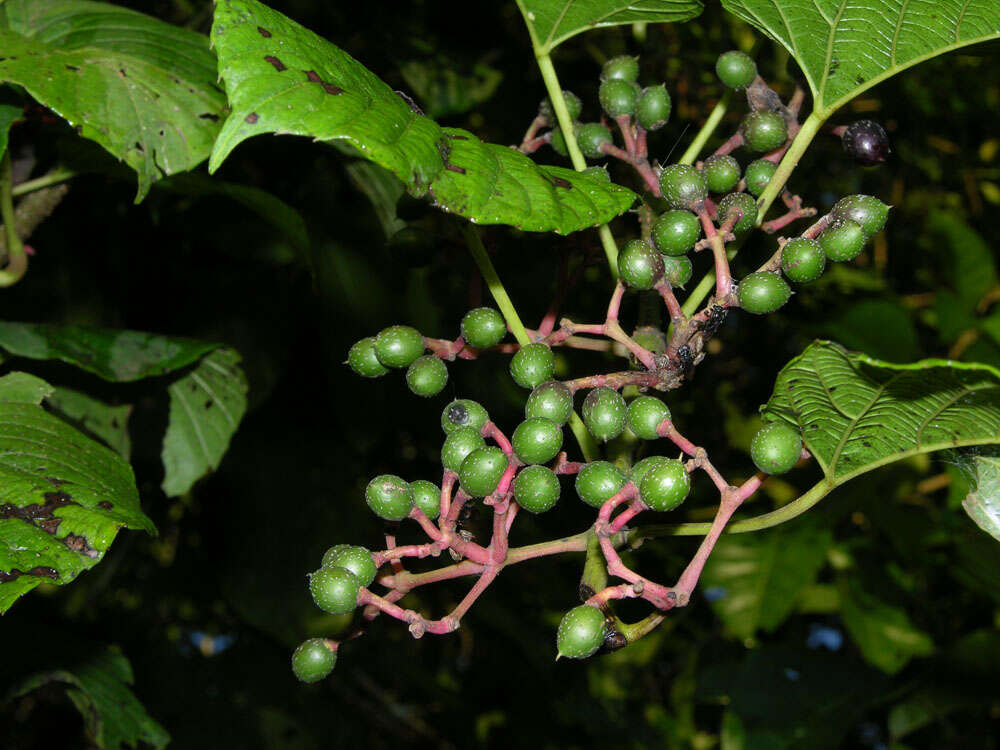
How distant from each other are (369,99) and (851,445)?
1.92 ft

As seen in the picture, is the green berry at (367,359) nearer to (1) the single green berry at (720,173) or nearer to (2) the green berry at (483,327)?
(2) the green berry at (483,327)

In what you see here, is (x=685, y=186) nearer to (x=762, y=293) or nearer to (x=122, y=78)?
(x=762, y=293)

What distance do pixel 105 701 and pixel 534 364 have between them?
1.10 meters

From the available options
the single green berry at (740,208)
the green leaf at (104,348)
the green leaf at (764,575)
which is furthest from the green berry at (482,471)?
the green leaf at (764,575)

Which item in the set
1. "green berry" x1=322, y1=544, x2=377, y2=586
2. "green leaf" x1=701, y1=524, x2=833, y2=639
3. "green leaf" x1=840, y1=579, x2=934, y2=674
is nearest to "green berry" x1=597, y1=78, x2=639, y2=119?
"green berry" x1=322, y1=544, x2=377, y2=586

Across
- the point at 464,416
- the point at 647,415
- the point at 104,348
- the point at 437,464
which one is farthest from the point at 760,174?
the point at 437,464

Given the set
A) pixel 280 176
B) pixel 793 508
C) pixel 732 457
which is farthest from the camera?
pixel 732 457

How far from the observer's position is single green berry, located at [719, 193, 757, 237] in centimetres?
92

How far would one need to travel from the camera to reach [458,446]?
86cm

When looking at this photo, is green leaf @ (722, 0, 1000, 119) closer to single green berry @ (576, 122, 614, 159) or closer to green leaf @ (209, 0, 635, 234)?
single green berry @ (576, 122, 614, 159)

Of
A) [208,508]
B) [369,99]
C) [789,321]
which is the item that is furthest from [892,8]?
[208,508]

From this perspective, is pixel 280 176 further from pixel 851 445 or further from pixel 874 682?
pixel 874 682

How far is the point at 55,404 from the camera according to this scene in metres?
1.46

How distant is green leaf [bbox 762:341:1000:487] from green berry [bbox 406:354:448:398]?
35 centimetres
